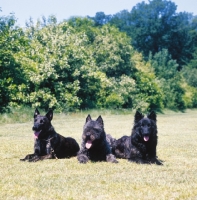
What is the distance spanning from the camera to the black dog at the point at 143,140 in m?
9.38

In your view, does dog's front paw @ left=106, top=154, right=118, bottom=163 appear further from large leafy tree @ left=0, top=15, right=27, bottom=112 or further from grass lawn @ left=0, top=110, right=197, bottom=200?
large leafy tree @ left=0, top=15, right=27, bottom=112

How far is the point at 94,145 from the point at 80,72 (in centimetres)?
3147

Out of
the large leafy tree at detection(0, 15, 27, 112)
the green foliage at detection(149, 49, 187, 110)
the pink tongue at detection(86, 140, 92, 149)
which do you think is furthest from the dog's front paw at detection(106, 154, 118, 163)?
the green foliage at detection(149, 49, 187, 110)

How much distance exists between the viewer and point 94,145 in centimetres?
974

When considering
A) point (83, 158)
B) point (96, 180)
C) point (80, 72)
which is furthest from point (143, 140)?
point (80, 72)

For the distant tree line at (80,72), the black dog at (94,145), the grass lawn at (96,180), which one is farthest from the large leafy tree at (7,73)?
the black dog at (94,145)

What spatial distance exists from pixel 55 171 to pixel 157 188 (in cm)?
286

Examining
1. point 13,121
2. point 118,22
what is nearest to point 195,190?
point 13,121

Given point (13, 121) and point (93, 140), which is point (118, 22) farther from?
point (93, 140)

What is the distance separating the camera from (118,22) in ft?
366

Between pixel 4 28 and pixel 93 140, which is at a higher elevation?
pixel 4 28

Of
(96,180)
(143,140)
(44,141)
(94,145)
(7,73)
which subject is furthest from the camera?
(7,73)

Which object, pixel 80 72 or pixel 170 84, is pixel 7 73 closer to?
pixel 80 72

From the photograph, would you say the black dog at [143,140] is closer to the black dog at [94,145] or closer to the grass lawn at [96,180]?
the grass lawn at [96,180]
